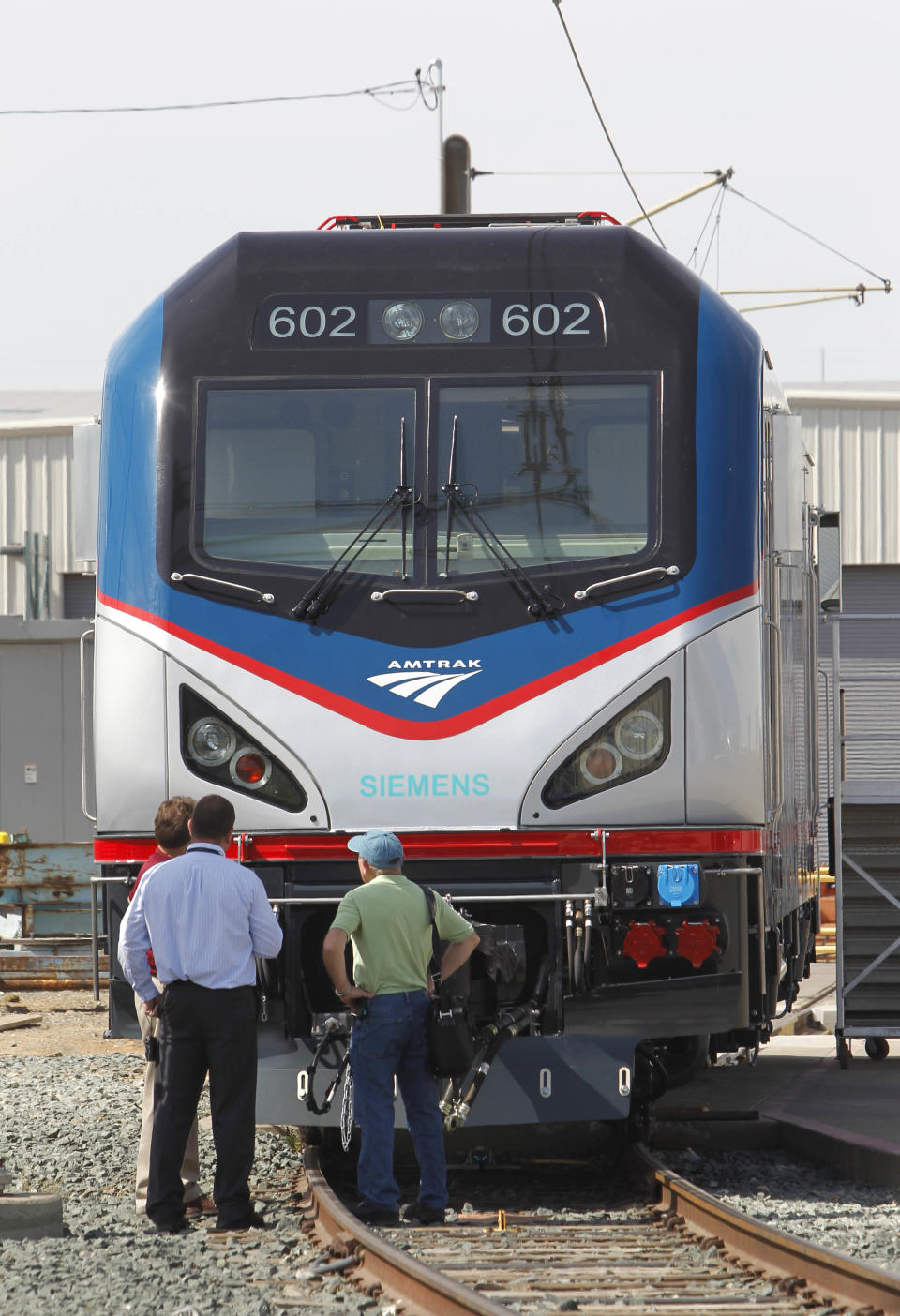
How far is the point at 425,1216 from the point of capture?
6.84 metres

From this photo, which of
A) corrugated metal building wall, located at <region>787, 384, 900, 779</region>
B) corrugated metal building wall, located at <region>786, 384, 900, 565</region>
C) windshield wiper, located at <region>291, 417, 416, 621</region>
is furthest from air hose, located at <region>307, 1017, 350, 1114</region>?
corrugated metal building wall, located at <region>786, 384, 900, 565</region>

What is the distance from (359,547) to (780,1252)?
3.13 metres

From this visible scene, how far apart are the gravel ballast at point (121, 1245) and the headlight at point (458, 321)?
3634mm

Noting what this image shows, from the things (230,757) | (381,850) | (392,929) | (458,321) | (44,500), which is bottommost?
(392,929)

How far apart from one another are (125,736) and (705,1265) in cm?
302

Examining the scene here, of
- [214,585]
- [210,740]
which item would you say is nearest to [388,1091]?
[210,740]

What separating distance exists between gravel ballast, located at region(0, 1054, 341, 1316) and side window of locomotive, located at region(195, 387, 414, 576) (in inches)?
104

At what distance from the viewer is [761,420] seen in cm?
755

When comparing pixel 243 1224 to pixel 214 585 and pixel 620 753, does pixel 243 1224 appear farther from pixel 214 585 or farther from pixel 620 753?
pixel 214 585

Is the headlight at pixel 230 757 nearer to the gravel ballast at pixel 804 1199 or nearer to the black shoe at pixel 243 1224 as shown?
the black shoe at pixel 243 1224

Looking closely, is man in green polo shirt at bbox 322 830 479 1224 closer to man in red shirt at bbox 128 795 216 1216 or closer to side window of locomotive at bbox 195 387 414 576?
man in red shirt at bbox 128 795 216 1216

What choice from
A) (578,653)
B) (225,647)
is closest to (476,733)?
(578,653)

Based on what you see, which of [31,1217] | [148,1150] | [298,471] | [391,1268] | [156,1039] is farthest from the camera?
[298,471]

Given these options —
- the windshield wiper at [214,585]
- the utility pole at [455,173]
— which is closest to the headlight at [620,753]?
the windshield wiper at [214,585]
